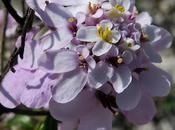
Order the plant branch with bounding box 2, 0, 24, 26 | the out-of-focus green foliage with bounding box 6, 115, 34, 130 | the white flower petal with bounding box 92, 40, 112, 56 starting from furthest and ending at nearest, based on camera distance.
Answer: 1. the out-of-focus green foliage with bounding box 6, 115, 34, 130
2. the plant branch with bounding box 2, 0, 24, 26
3. the white flower petal with bounding box 92, 40, 112, 56

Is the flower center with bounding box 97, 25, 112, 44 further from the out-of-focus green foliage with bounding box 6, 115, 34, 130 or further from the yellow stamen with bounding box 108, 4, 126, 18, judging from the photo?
the out-of-focus green foliage with bounding box 6, 115, 34, 130

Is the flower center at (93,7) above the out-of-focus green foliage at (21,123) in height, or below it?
above

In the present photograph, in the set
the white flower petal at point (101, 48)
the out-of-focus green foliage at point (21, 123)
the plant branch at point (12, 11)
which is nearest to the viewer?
the white flower petal at point (101, 48)

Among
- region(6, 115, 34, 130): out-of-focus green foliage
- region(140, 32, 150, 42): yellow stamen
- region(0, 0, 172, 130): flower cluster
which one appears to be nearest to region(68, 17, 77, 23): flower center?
region(0, 0, 172, 130): flower cluster

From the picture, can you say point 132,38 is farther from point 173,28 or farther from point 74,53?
point 173,28

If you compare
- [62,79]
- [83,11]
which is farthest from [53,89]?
[83,11]

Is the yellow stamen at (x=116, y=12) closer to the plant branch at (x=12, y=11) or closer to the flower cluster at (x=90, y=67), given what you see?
the flower cluster at (x=90, y=67)

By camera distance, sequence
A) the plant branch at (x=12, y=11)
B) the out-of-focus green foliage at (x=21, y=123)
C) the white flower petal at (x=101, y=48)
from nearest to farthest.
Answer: the white flower petal at (x=101, y=48), the plant branch at (x=12, y=11), the out-of-focus green foliage at (x=21, y=123)

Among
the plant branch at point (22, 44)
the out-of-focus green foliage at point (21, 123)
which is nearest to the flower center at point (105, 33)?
the plant branch at point (22, 44)
